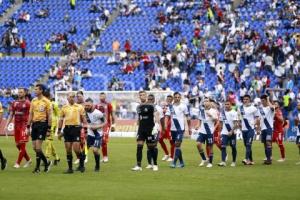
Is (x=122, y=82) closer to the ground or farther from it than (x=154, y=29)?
closer to the ground

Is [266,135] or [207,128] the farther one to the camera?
[266,135]

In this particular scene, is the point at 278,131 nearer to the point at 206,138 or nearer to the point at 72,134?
the point at 206,138

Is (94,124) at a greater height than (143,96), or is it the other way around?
(143,96)

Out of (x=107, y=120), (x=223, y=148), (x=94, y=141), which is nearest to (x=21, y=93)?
(x=94, y=141)

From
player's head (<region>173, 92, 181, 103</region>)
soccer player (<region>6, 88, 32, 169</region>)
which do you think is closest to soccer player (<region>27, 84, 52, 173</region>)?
soccer player (<region>6, 88, 32, 169</region>)

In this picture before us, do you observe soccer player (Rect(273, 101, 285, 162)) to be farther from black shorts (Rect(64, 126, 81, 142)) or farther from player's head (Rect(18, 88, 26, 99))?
player's head (Rect(18, 88, 26, 99))

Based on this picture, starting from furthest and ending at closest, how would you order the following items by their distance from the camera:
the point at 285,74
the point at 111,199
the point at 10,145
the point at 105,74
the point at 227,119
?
1. the point at 105,74
2. the point at 285,74
3. the point at 10,145
4. the point at 227,119
5. the point at 111,199

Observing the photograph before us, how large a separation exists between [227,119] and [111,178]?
674cm

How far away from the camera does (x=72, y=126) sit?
23.8m

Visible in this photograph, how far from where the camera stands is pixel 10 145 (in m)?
38.5

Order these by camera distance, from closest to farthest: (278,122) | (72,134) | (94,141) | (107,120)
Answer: (72,134) → (94,141) → (107,120) → (278,122)

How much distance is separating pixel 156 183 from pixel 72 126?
4030 mm

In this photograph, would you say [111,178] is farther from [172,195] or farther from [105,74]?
[105,74]

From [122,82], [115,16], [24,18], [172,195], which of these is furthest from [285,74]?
[172,195]
